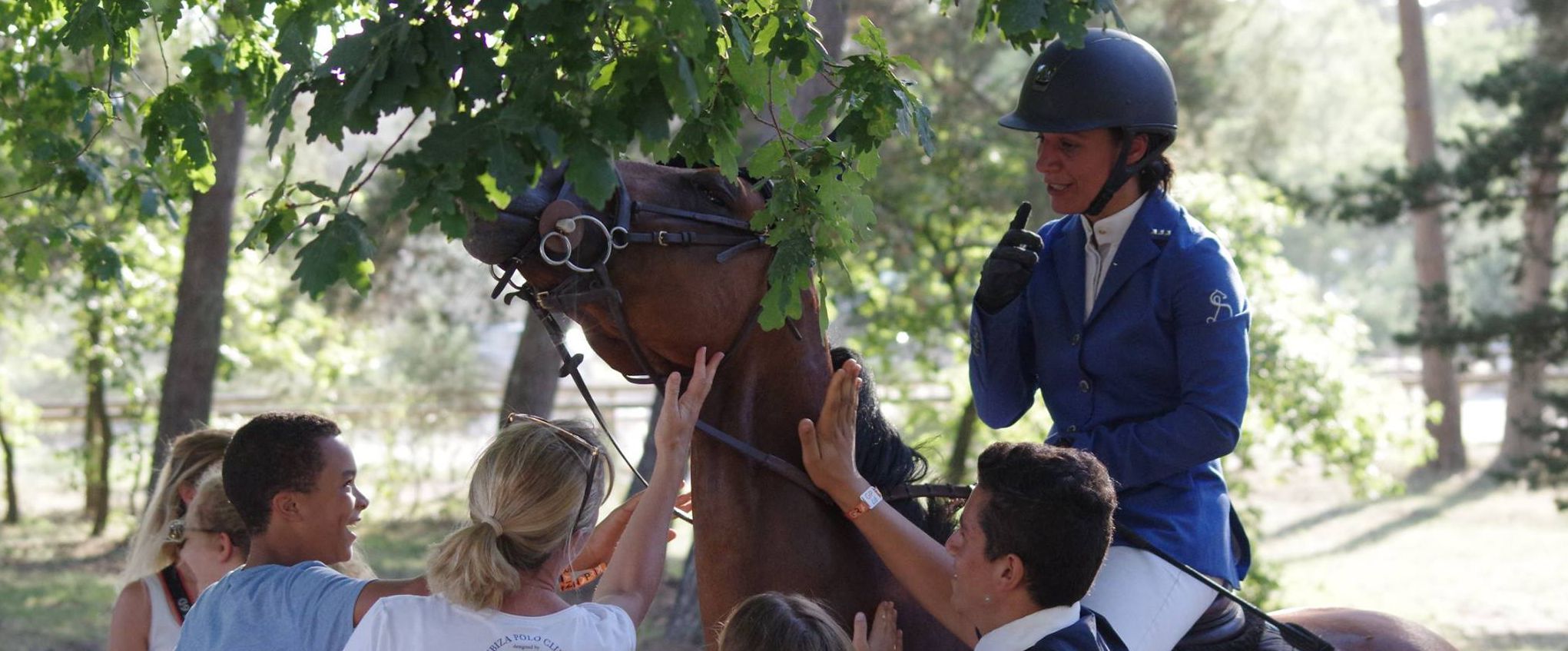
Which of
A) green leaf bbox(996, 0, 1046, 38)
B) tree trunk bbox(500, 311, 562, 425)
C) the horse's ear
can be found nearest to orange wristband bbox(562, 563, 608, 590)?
the horse's ear

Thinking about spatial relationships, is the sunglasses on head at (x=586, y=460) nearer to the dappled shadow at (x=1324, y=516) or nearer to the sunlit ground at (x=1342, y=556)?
the sunlit ground at (x=1342, y=556)

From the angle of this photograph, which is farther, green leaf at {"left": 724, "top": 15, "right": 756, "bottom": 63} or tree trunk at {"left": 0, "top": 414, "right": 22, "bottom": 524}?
tree trunk at {"left": 0, "top": 414, "right": 22, "bottom": 524}

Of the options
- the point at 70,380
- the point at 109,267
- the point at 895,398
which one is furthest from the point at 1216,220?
the point at 70,380

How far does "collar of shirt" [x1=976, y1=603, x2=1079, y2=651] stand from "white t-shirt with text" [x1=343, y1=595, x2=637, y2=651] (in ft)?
2.22

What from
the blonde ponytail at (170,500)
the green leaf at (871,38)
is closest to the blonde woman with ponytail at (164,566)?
the blonde ponytail at (170,500)

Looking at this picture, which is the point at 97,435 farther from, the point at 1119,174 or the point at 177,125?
the point at 1119,174

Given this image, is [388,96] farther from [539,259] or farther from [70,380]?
[70,380]

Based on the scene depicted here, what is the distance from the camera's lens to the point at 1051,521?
2.28 metres

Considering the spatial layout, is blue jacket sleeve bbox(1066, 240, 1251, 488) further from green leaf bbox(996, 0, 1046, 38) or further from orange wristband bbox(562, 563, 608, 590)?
orange wristband bbox(562, 563, 608, 590)

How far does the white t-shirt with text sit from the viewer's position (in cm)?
237

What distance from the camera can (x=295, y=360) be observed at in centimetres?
1441

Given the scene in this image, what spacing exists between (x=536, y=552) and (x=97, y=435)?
15095 millimetres

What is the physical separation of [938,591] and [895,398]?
10315mm

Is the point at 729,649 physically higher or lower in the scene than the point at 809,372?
lower
